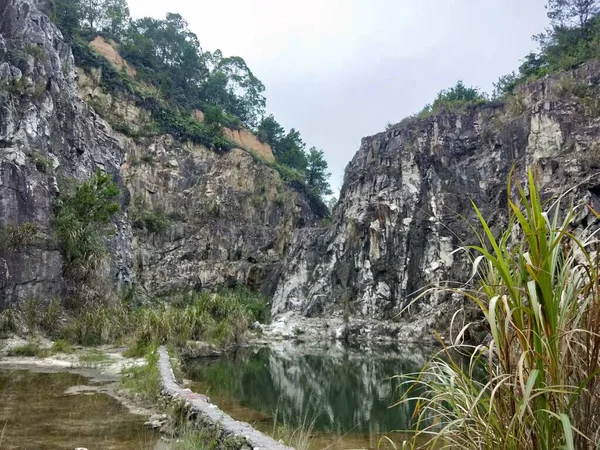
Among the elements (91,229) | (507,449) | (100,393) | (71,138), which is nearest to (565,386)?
(507,449)

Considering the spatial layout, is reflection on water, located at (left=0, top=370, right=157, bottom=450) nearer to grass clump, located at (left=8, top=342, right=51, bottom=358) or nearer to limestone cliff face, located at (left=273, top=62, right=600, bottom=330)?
grass clump, located at (left=8, top=342, right=51, bottom=358)

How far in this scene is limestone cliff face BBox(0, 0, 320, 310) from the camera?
67.1 ft

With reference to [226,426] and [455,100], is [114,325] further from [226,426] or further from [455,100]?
[455,100]

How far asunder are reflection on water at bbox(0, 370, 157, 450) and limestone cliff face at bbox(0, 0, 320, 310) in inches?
425

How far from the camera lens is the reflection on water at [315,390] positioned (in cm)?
938

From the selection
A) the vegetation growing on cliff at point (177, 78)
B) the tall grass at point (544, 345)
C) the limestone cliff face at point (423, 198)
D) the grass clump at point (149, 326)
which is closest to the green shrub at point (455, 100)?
the limestone cliff face at point (423, 198)

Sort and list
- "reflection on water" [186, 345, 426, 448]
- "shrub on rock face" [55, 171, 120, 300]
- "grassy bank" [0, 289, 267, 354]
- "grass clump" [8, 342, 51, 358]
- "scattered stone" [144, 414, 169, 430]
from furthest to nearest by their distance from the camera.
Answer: "shrub on rock face" [55, 171, 120, 300], "grassy bank" [0, 289, 267, 354], "grass clump" [8, 342, 51, 358], "reflection on water" [186, 345, 426, 448], "scattered stone" [144, 414, 169, 430]

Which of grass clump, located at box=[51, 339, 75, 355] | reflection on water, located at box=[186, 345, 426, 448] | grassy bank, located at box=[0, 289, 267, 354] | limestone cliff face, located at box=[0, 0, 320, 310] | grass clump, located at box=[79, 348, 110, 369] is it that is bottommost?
reflection on water, located at box=[186, 345, 426, 448]

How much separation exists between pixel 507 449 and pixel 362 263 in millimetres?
34050

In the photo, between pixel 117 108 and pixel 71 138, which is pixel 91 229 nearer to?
pixel 71 138

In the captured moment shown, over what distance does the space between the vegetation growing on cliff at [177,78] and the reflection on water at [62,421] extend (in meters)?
30.6

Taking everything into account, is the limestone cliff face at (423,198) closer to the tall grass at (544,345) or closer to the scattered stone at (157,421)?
the scattered stone at (157,421)

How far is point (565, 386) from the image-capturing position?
2.12 meters

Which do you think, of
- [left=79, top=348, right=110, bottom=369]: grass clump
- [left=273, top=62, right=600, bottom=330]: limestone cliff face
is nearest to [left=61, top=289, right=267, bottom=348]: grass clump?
[left=79, top=348, right=110, bottom=369]: grass clump
